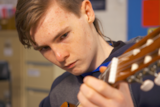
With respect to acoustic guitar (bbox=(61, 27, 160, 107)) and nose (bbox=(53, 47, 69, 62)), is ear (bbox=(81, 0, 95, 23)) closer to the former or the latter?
nose (bbox=(53, 47, 69, 62))

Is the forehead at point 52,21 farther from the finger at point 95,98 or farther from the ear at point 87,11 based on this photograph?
the finger at point 95,98

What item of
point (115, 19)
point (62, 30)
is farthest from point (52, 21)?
point (115, 19)

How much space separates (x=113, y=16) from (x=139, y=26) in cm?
32

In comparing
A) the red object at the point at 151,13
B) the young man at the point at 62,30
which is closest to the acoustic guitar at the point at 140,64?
the young man at the point at 62,30

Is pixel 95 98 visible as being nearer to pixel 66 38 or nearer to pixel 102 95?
pixel 102 95

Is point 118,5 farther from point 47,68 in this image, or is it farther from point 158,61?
point 158,61

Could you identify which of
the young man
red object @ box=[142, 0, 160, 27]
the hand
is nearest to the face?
the young man

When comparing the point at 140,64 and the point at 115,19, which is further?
the point at 115,19

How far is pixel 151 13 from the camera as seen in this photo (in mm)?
1971

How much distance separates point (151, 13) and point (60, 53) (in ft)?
5.31

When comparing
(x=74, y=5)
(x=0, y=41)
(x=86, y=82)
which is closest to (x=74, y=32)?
(x=74, y=5)

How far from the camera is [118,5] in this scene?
2.11 meters

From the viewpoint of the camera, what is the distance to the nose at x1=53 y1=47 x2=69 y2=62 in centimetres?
64

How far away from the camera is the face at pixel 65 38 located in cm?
64
